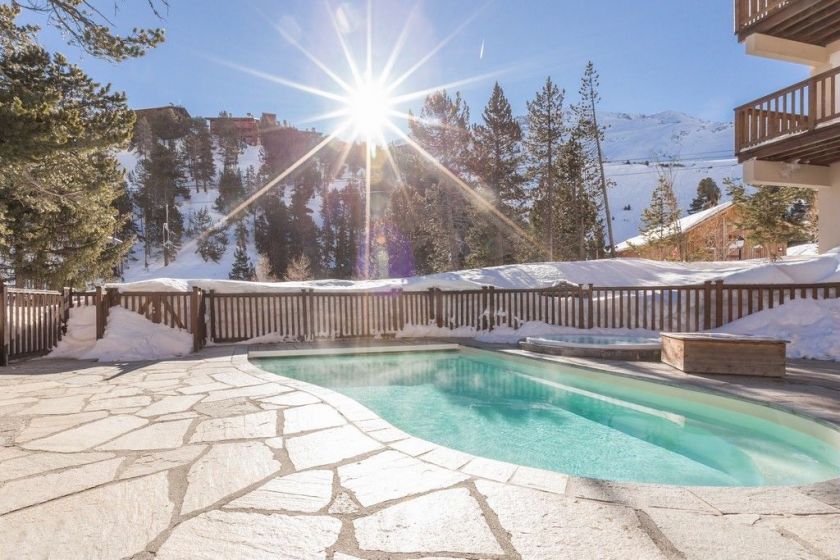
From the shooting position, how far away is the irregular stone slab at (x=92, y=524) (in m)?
1.56

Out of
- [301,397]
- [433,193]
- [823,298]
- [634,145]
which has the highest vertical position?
[634,145]

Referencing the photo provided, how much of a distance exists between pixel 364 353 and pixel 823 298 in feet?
25.0

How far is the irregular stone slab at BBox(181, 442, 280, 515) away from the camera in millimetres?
1975

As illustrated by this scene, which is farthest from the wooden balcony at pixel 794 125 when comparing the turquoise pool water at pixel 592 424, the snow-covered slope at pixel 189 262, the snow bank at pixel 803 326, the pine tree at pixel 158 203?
the pine tree at pixel 158 203

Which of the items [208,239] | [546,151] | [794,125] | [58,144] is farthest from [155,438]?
[208,239]

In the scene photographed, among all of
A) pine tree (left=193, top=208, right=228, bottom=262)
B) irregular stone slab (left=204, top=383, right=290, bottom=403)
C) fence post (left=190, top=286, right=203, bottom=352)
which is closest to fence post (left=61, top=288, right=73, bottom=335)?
fence post (left=190, top=286, right=203, bottom=352)

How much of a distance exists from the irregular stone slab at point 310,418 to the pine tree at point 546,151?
18.2 m

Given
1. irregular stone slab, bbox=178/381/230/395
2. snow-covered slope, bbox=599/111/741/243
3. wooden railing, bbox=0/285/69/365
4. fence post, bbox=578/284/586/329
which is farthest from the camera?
snow-covered slope, bbox=599/111/741/243

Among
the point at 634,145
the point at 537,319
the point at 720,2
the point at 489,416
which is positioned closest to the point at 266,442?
→ the point at 489,416

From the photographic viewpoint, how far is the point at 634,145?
129 m

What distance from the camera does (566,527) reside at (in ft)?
5.54

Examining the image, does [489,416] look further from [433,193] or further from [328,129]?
[328,129]

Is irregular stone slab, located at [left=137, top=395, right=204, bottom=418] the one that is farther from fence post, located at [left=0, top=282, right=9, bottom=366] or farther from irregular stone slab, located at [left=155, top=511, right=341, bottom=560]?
fence post, located at [left=0, top=282, right=9, bottom=366]

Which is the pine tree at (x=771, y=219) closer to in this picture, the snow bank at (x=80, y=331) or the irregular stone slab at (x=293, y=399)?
the irregular stone slab at (x=293, y=399)
